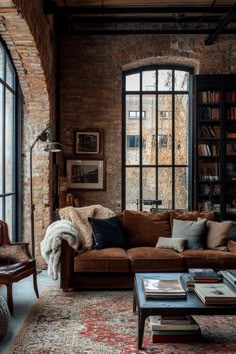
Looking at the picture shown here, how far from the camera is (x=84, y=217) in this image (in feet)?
18.2

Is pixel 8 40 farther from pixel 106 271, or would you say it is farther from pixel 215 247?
pixel 215 247

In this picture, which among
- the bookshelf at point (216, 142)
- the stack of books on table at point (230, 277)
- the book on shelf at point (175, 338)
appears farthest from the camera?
the bookshelf at point (216, 142)

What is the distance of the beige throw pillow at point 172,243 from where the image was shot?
5.21 m

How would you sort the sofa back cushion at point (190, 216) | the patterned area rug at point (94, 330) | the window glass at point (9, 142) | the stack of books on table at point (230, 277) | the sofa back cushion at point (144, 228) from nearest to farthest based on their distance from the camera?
the patterned area rug at point (94, 330) < the stack of books on table at point (230, 277) < the sofa back cushion at point (144, 228) < the sofa back cushion at point (190, 216) < the window glass at point (9, 142)

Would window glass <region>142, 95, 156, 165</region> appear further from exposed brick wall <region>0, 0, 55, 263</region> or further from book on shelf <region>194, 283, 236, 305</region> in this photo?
book on shelf <region>194, 283, 236, 305</region>

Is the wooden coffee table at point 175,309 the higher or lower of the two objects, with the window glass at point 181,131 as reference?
lower

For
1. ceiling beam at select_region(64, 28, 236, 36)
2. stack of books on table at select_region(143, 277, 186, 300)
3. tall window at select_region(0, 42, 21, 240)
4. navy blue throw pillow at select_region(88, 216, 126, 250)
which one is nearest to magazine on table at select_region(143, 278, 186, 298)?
stack of books on table at select_region(143, 277, 186, 300)

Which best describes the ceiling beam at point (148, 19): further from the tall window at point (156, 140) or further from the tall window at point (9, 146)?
the tall window at point (9, 146)

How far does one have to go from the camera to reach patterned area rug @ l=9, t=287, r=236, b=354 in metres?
3.31

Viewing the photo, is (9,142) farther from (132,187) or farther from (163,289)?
(163,289)

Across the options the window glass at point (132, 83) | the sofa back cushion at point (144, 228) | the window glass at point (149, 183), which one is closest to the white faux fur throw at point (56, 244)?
the sofa back cushion at point (144, 228)

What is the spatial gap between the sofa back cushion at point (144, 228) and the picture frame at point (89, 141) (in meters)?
2.16

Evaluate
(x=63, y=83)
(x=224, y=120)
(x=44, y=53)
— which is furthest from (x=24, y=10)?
(x=224, y=120)

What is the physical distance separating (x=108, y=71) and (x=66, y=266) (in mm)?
3998
